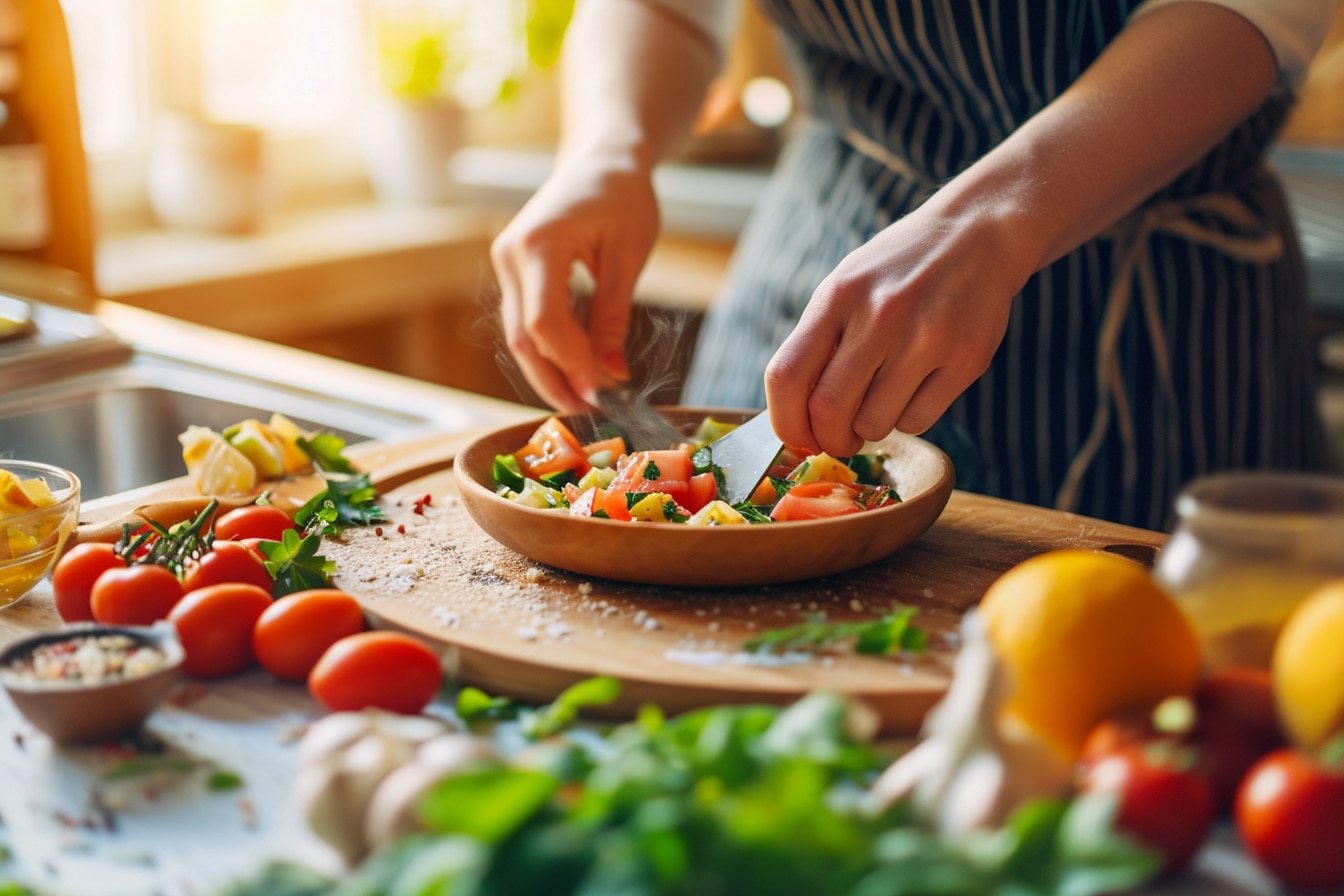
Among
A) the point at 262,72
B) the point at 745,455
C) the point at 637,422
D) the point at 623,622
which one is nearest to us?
the point at 623,622

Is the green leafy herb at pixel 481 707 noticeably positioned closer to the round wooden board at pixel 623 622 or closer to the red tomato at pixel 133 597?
the round wooden board at pixel 623 622

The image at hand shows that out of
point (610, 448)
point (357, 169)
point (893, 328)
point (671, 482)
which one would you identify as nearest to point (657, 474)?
point (671, 482)

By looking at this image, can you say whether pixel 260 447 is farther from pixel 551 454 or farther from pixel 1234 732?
pixel 1234 732

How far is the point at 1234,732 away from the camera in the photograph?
2.31ft

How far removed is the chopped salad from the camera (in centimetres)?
109

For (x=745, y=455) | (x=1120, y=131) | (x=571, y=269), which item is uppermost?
(x=1120, y=131)

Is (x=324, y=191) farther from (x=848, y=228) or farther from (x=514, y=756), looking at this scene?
(x=514, y=756)

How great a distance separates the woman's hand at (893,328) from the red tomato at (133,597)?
1.53 feet

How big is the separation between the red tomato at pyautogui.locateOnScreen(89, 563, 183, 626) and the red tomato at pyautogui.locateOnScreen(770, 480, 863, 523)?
0.46 m

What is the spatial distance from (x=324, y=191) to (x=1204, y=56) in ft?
8.92

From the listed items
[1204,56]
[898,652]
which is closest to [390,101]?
[1204,56]

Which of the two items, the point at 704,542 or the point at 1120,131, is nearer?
the point at 704,542

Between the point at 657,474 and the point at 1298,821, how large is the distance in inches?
24.9

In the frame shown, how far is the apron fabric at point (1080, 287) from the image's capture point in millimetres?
1512
